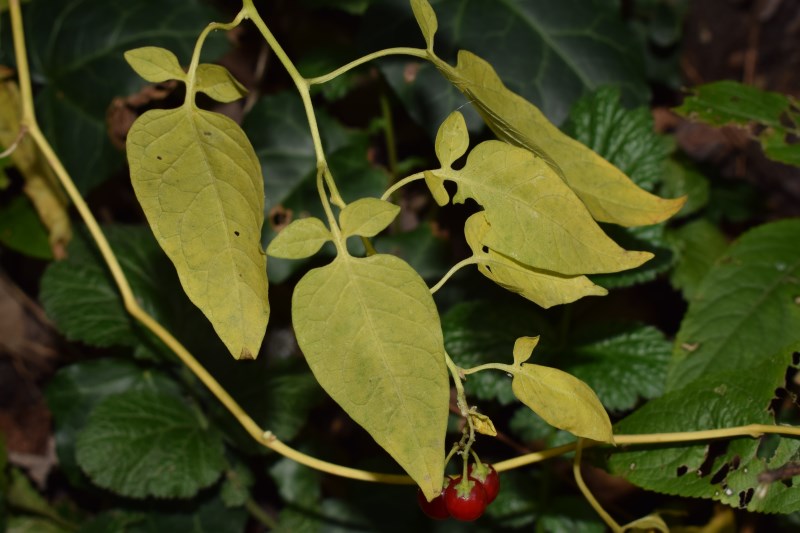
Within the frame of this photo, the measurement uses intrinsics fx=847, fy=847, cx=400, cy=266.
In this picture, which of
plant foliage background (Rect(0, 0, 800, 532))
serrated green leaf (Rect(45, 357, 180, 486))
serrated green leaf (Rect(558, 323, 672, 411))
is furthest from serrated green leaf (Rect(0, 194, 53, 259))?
serrated green leaf (Rect(558, 323, 672, 411))

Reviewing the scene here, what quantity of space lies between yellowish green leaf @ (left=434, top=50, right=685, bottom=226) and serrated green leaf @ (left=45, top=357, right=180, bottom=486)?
97cm

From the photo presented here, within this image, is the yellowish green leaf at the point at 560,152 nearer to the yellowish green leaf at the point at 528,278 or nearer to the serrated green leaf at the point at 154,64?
the yellowish green leaf at the point at 528,278

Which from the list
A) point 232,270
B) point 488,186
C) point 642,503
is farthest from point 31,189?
point 642,503

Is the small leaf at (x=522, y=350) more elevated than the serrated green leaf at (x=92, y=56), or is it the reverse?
the small leaf at (x=522, y=350)

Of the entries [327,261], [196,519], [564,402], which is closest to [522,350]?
[564,402]

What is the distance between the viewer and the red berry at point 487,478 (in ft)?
2.90

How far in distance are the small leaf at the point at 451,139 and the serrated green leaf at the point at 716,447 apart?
0.50 meters

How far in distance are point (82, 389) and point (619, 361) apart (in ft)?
3.31

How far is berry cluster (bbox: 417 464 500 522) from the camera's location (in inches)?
33.9

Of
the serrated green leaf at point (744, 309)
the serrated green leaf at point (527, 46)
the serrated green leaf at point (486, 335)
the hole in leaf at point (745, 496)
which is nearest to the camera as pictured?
the hole in leaf at point (745, 496)

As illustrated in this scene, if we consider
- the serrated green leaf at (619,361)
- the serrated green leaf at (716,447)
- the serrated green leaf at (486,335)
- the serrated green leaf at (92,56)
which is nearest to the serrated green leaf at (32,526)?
the serrated green leaf at (92,56)

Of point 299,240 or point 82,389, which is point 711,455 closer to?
point 299,240

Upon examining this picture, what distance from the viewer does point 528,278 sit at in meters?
0.84

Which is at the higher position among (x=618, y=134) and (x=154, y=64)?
(x=154, y=64)
